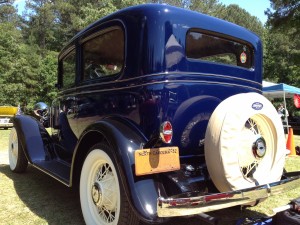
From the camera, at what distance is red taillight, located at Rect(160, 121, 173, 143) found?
103 inches

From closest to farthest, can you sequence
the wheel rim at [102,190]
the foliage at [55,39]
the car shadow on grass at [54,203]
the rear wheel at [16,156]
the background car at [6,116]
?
the wheel rim at [102,190] < the car shadow on grass at [54,203] < the rear wheel at [16,156] < the background car at [6,116] < the foliage at [55,39]

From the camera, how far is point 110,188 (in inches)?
112

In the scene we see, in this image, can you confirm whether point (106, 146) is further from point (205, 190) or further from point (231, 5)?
point (231, 5)

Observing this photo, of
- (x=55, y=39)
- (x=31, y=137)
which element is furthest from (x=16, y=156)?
(x=55, y=39)

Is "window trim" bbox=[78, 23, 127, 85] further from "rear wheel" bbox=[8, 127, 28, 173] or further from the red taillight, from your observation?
"rear wheel" bbox=[8, 127, 28, 173]

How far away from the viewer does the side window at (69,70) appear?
433cm

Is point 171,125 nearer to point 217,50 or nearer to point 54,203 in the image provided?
point 217,50

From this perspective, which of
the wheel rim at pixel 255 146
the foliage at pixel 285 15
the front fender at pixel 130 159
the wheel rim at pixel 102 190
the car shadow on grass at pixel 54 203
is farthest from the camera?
the foliage at pixel 285 15

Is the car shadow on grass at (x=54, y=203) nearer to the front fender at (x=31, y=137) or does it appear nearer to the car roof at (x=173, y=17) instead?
the front fender at (x=31, y=137)

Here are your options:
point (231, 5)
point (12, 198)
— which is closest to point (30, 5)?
point (231, 5)

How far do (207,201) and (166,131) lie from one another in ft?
2.10

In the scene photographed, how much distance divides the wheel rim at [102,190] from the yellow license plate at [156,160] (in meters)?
0.31

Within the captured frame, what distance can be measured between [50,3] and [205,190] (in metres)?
43.3

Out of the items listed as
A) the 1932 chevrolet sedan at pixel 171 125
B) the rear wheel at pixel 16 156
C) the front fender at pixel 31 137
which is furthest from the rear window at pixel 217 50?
the rear wheel at pixel 16 156
